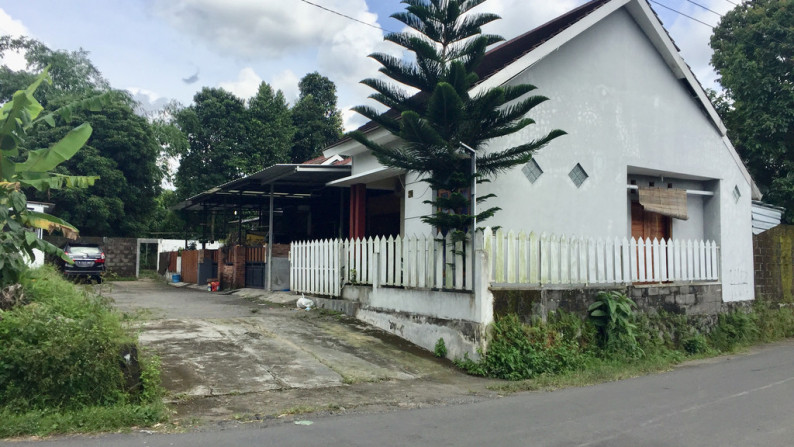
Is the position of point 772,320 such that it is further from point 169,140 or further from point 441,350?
point 169,140

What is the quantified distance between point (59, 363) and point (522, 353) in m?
5.65

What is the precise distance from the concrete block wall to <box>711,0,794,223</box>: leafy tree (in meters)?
2.90

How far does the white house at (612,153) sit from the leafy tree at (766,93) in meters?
3.33

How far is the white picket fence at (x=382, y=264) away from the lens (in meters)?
8.89

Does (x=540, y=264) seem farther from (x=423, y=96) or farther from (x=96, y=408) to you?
(x=96, y=408)

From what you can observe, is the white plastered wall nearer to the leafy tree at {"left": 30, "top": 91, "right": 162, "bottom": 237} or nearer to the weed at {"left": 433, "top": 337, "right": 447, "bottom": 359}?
the weed at {"left": 433, "top": 337, "right": 447, "bottom": 359}

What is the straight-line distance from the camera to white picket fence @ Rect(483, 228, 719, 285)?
8.72 m

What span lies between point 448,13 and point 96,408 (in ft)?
22.6

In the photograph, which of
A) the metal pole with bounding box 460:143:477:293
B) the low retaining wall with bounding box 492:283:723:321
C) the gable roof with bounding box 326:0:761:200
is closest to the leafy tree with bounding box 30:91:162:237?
the gable roof with bounding box 326:0:761:200

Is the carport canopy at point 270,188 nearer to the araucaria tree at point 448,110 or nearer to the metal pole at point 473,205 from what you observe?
the araucaria tree at point 448,110

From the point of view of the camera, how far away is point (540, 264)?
9.10m

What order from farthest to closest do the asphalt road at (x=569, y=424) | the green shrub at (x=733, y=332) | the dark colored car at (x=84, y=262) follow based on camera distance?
1. the dark colored car at (x=84, y=262)
2. the green shrub at (x=733, y=332)
3. the asphalt road at (x=569, y=424)

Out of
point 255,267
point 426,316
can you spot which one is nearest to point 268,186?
point 255,267

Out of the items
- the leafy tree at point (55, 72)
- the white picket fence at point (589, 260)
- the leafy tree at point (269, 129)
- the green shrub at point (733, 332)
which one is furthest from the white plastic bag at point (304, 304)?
the leafy tree at point (55, 72)
